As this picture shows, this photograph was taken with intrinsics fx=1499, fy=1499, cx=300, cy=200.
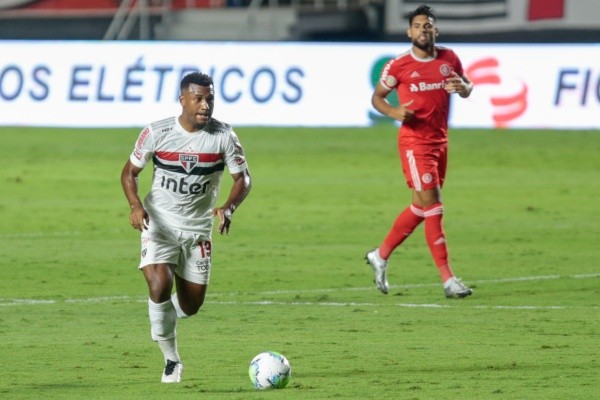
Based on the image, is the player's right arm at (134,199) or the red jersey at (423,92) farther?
the red jersey at (423,92)

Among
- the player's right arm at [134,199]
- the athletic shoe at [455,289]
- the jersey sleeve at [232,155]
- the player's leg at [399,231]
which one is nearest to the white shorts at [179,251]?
the player's right arm at [134,199]

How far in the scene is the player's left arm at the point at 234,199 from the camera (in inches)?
331

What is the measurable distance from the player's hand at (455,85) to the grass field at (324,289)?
163cm

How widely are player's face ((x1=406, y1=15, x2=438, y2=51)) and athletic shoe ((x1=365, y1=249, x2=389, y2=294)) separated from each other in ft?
5.61

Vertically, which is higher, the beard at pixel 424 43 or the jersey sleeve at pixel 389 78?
the beard at pixel 424 43

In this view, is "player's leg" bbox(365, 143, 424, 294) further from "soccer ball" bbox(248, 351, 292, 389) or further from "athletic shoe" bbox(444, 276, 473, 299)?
"soccer ball" bbox(248, 351, 292, 389)

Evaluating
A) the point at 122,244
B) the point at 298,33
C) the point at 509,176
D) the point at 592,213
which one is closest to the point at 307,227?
the point at 122,244

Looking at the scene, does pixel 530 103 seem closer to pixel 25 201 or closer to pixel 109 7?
pixel 25 201

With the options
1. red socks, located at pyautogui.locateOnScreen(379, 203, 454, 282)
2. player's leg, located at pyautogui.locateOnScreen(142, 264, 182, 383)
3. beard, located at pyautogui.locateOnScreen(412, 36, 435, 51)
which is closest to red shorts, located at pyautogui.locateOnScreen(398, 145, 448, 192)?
red socks, located at pyautogui.locateOnScreen(379, 203, 454, 282)

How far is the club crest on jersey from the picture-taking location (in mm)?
8680

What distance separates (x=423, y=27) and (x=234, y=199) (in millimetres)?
3608

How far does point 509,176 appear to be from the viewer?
21.1 metres

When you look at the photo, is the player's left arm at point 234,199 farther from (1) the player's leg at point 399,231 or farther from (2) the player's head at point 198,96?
(1) the player's leg at point 399,231

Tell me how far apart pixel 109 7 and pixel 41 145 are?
8.34m
